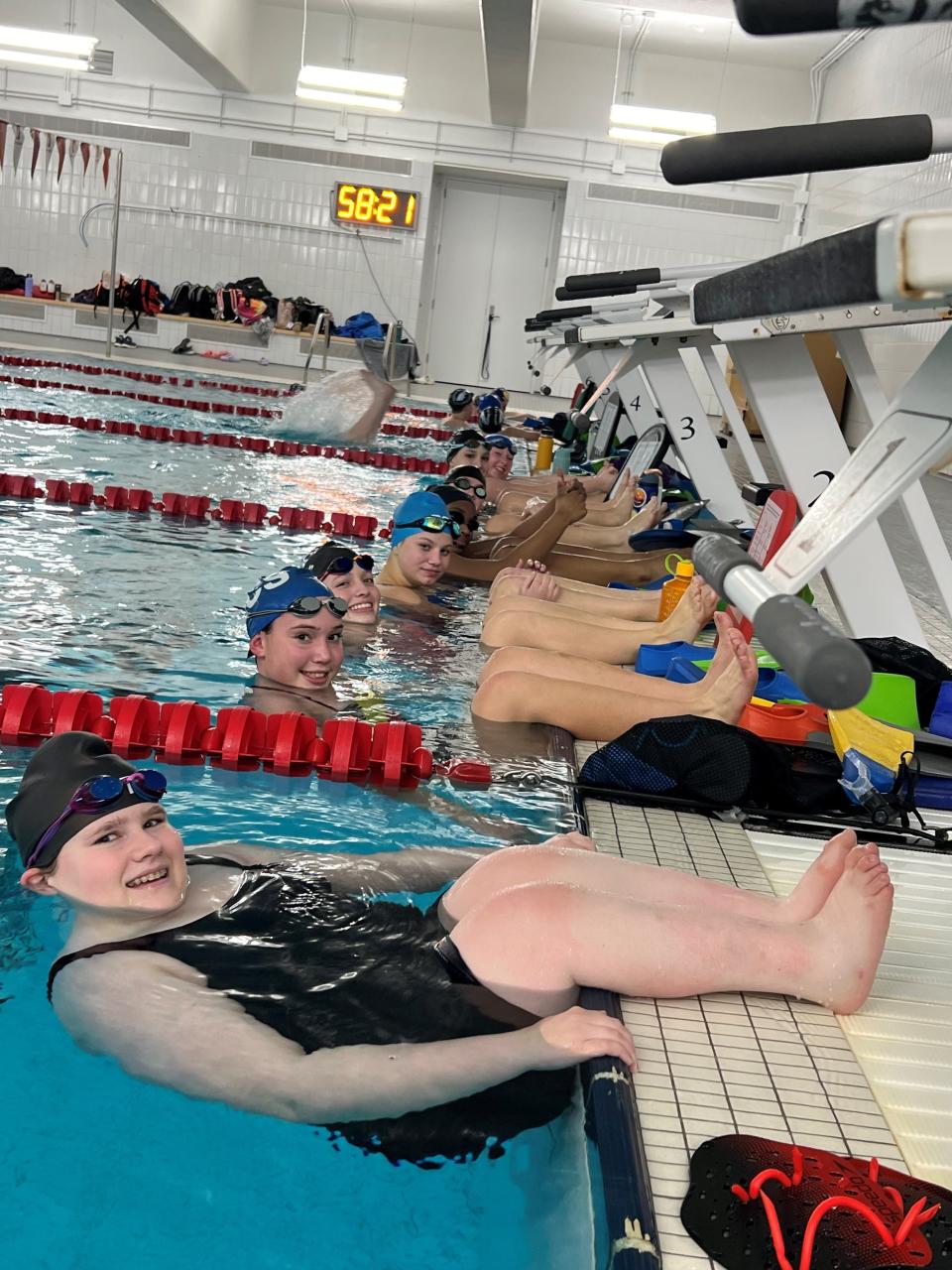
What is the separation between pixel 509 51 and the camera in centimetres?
1447

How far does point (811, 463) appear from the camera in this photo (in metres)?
4.18

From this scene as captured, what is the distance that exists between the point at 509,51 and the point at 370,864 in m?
13.5

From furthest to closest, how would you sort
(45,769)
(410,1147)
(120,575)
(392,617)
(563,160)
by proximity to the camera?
1. (563,160)
2. (120,575)
3. (392,617)
4. (45,769)
5. (410,1147)

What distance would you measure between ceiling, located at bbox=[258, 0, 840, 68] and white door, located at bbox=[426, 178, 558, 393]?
2.75 meters

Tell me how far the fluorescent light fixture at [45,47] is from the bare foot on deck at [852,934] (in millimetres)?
18206

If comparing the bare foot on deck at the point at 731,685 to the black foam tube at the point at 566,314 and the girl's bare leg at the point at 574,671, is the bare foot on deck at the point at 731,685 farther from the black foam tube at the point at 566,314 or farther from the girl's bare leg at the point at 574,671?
the black foam tube at the point at 566,314

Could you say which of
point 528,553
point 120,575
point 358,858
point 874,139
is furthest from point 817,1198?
point 120,575

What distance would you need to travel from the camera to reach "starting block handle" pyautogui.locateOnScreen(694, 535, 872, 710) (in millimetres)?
1096

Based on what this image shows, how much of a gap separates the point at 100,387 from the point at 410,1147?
14237 millimetres

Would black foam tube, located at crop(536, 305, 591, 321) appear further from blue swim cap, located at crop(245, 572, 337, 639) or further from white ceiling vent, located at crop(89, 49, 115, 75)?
white ceiling vent, located at crop(89, 49, 115, 75)

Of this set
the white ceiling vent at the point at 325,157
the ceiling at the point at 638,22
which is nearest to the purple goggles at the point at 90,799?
the ceiling at the point at 638,22

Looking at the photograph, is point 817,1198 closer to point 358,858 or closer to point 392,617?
point 358,858

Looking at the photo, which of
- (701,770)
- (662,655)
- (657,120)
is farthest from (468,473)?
(657,120)

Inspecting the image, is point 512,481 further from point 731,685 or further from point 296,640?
point 731,685
